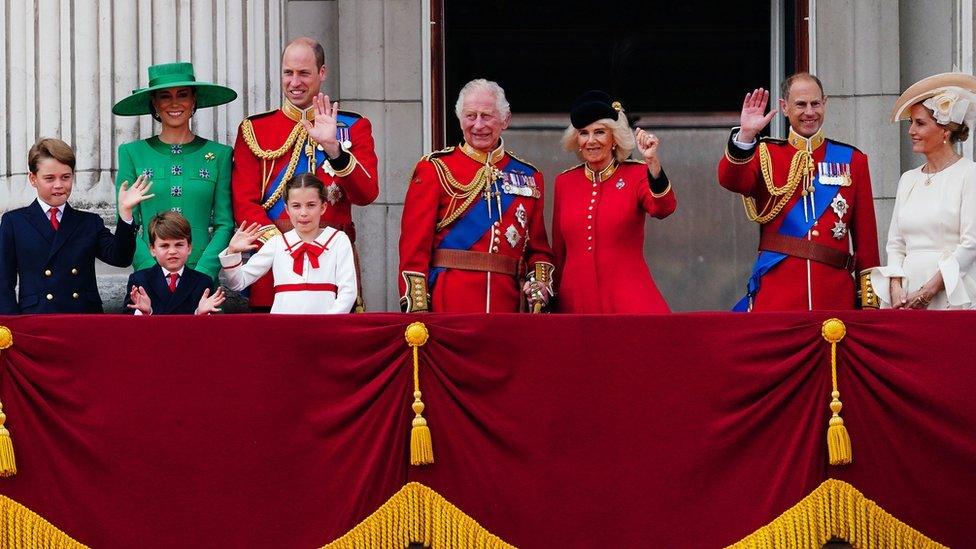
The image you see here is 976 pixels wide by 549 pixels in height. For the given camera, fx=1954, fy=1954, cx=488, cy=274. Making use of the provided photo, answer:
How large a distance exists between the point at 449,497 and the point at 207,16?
10.4 feet

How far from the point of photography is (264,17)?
31.3 feet

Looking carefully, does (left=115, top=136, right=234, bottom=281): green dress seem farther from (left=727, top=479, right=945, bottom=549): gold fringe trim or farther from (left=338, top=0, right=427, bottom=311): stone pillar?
(left=727, top=479, right=945, bottom=549): gold fringe trim

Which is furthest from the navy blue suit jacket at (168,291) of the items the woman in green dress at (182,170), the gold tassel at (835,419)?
the gold tassel at (835,419)

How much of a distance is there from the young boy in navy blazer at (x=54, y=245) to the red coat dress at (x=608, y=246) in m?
1.86

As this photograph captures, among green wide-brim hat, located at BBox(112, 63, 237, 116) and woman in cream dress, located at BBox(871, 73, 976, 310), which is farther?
green wide-brim hat, located at BBox(112, 63, 237, 116)

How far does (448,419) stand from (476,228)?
1445 mm

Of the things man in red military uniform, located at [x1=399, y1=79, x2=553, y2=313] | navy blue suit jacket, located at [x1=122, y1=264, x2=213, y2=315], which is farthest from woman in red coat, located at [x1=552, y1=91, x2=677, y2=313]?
navy blue suit jacket, located at [x1=122, y1=264, x2=213, y2=315]

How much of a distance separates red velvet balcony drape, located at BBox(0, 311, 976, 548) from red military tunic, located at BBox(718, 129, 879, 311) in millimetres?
1145

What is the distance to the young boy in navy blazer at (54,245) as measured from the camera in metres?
7.93

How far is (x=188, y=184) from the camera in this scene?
→ 846 centimetres

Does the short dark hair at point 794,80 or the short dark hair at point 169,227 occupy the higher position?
the short dark hair at point 794,80

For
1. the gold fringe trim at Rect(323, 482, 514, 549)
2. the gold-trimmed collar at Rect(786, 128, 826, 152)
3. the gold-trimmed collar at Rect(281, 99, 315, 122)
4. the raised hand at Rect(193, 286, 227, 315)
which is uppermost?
the gold-trimmed collar at Rect(281, 99, 315, 122)

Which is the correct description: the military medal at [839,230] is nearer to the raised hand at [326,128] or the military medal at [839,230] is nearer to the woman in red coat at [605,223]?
the woman in red coat at [605,223]

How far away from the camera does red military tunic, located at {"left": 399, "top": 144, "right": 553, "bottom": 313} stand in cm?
830
